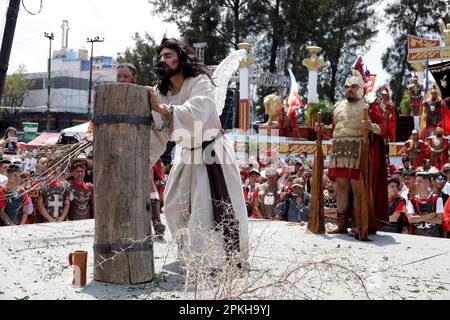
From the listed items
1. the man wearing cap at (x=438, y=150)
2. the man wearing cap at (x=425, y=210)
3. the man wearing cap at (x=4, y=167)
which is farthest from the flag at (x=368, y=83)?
the man wearing cap at (x=438, y=150)

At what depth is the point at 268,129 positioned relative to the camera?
21.8 metres

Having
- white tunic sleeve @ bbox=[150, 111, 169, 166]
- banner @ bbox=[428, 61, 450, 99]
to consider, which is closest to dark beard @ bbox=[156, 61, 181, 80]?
white tunic sleeve @ bbox=[150, 111, 169, 166]

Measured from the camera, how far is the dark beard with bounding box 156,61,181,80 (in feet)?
→ 14.3

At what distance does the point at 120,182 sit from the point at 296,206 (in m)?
4.55

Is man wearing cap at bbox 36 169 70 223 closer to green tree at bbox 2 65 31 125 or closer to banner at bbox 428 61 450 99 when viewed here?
banner at bbox 428 61 450 99

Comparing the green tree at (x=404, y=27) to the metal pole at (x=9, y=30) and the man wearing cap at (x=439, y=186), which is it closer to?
the man wearing cap at (x=439, y=186)

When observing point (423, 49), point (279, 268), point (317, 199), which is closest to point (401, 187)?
point (317, 199)

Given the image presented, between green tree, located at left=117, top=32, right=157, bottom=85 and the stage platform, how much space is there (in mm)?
28628

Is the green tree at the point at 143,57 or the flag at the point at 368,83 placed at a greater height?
the green tree at the point at 143,57

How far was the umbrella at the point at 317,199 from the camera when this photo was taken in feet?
21.6

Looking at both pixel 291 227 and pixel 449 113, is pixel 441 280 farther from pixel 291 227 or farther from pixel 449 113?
pixel 449 113

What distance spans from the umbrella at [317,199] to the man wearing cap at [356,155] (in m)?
0.15

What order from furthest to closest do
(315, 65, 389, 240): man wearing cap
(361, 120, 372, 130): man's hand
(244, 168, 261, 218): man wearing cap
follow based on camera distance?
(244, 168, 261, 218): man wearing cap → (315, 65, 389, 240): man wearing cap → (361, 120, 372, 130): man's hand

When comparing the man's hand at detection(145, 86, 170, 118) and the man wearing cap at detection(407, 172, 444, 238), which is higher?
the man's hand at detection(145, 86, 170, 118)
